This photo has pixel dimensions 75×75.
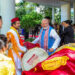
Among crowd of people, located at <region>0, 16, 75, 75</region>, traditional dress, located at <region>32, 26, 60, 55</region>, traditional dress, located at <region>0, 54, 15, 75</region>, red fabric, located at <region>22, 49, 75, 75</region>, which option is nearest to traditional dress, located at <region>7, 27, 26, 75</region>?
crowd of people, located at <region>0, 16, 75, 75</region>

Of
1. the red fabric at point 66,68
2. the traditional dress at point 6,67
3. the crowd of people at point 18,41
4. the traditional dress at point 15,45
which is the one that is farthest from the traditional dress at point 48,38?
the traditional dress at point 6,67

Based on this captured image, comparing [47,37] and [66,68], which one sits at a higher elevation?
[47,37]

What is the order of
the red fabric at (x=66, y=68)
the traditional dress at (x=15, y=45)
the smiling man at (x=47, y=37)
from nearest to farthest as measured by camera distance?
the red fabric at (x=66, y=68), the traditional dress at (x=15, y=45), the smiling man at (x=47, y=37)

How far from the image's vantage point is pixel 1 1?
7332 millimetres

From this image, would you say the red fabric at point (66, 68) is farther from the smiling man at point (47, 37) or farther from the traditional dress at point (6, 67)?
the smiling man at point (47, 37)

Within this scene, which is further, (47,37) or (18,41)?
(47,37)

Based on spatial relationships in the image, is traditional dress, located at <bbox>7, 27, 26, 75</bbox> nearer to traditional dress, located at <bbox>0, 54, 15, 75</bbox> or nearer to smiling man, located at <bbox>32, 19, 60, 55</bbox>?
smiling man, located at <bbox>32, 19, 60, 55</bbox>

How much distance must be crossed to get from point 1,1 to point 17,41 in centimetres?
367

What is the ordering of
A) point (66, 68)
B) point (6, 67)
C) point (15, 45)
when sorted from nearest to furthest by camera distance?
point (6, 67) → point (66, 68) → point (15, 45)

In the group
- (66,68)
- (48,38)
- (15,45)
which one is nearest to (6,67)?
(66,68)

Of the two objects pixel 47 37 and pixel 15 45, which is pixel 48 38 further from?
pixel 15 45

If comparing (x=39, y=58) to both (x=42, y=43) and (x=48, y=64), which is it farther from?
(x=42, y=43)

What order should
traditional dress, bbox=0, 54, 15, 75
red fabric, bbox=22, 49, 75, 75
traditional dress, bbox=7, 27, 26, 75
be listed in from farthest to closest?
traditional dress, bbox=7, 27, 26, 75 → red fabric, bbox=22, 49, 75, 75 → traditional dress, bbox=0, 54, 15, 75

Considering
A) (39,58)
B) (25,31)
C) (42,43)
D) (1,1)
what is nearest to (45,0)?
(25,31)
